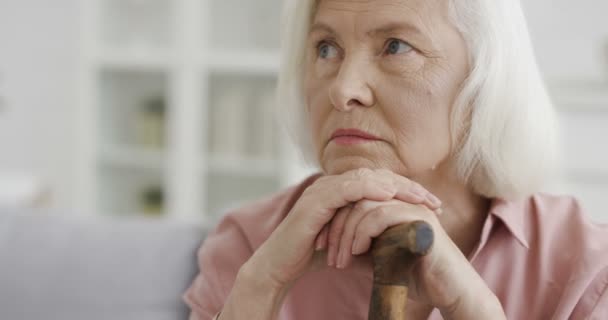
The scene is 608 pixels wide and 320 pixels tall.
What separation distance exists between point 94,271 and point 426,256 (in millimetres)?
666

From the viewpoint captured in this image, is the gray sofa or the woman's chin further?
the gray sofa

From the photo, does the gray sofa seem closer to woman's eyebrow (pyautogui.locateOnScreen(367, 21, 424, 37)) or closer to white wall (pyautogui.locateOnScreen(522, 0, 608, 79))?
woman's eyebrow (pyautogui.locateOnScreen(367, 21, 424, 37))

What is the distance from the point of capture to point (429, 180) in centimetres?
115

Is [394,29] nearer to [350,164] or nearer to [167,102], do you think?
[350,164]

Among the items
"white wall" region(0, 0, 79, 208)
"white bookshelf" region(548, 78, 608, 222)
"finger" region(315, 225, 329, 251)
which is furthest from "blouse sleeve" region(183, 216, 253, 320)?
"white wall" region(0, 0, 79, 208)

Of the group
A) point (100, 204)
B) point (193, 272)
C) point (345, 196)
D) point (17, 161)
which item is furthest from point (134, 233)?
point (17, 161)

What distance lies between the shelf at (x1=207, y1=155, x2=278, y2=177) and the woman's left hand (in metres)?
2.39

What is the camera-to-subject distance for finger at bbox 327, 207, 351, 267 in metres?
0.96

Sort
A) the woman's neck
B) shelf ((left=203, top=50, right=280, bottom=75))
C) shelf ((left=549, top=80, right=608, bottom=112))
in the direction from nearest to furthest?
1. the woman's neck
2. shelf ((left=549, top=80, right=608, bottom=112))
3. shelf ((left=203, top=50, right=280, bottom=75))

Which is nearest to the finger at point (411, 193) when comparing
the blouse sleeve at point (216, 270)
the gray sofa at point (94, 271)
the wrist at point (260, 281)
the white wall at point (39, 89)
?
the wrist at point (260, 281)

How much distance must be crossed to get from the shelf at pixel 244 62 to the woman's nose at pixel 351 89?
2.17 metres


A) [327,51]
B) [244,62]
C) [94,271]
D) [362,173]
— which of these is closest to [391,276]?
[362,173]

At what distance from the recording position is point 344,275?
1198 mm

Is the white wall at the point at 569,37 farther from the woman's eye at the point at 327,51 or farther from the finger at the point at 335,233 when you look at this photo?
the finger at the point at 335,233
